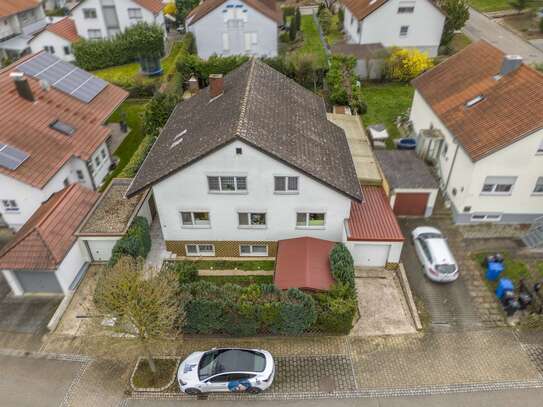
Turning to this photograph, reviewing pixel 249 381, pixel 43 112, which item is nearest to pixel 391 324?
pixel 249 381

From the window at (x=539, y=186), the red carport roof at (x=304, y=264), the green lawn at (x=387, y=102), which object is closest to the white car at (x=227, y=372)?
the red carport roof at (x=304, y=264)

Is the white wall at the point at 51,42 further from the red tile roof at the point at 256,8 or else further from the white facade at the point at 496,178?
the white facade at the point at 496,178

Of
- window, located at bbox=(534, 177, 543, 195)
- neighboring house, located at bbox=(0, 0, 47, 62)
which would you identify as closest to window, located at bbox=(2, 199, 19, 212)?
window, located at bbox=(534, 177, 543, 195)

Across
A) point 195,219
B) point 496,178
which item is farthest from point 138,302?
point 496,178

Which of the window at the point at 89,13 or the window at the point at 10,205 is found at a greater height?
the window at the point at 89,13

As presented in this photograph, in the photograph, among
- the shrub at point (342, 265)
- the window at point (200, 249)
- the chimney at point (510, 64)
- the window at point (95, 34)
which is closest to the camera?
the shrub at point (342, 265)

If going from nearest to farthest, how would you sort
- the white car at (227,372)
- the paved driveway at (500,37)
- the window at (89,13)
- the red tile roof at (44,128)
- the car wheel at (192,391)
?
the white car at (227,372) < the car wheel at (192,391) < the red tile roof at (44,128) < the paved driveway at (500,37) < the window at (89,13)

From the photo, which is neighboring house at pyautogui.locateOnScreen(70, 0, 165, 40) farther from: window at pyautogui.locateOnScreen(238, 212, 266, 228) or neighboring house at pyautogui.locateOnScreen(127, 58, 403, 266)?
window at pyautogui.locateOnScreen(238, 212, 266, 228)

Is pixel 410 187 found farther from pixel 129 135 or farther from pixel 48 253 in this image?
pixel 129 135
